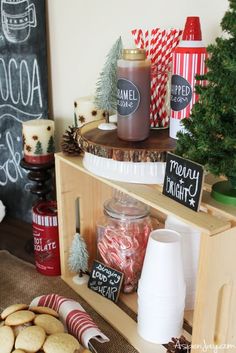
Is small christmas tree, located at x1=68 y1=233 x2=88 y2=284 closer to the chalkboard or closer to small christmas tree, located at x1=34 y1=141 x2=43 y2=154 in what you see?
small christmas tree, located at x1=34 y1=141 x2=43 y2=154

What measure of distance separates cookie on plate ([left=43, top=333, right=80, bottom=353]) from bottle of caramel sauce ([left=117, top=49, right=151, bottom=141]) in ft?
1.41

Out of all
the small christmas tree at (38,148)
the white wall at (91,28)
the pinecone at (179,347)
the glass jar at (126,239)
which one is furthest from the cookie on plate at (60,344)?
the white wall at (91,28)

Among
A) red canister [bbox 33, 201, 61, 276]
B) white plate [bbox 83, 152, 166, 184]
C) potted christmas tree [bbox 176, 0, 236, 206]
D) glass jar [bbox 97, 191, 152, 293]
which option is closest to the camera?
potted christmas tree [bbox 176, 0, 236, 206]

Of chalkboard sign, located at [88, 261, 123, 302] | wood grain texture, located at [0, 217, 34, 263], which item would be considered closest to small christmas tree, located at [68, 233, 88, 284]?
chalkboard sign, located at [88, 261, 123, 302]

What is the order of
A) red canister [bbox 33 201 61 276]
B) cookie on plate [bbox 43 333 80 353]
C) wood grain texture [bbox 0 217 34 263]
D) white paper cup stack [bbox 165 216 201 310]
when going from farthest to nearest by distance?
1. wood grain texture [bbox 0 217 34 263]
2. red canister [bbox 33 201 61 276]
3. white paper cup stack [bbox 165 216 201 310]
4. cookie on plate [bbox 43 333 80 353]

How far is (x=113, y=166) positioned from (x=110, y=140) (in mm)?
61

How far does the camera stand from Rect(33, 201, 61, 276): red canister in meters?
1.18

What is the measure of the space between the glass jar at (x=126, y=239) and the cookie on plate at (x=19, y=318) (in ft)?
1.00

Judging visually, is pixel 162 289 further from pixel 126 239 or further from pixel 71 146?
pixel 71 146

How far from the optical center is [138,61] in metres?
0.86

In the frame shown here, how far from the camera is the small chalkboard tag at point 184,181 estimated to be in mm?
712

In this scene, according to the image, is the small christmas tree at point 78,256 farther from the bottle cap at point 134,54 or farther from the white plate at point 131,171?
the bottle cap at point 134,54

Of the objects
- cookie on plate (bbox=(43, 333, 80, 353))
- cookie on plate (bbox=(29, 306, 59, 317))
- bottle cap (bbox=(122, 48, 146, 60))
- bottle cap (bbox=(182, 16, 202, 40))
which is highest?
bottle cap (bbox=(182, 16, 202, 40))

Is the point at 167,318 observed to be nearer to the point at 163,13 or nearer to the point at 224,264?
the point at 224,264
